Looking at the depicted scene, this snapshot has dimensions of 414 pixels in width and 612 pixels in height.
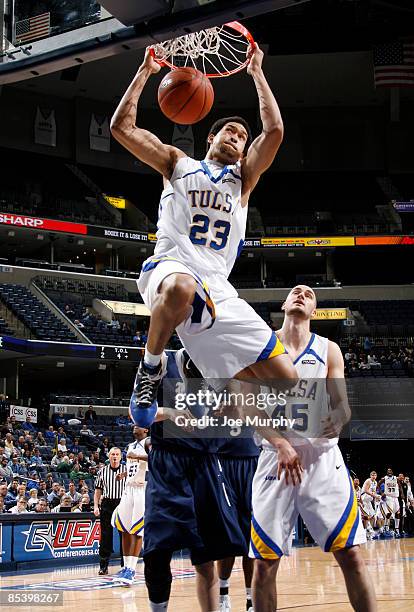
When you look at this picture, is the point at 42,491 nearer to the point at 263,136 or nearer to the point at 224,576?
the point at 224,576

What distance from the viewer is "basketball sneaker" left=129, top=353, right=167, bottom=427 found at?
4.61m

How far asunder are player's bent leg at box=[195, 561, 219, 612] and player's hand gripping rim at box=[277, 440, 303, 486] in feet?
2.28

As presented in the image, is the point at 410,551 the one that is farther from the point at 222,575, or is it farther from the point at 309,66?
the point at 309,66

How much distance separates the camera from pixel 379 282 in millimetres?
39062

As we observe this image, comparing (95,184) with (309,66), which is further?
(95,184)

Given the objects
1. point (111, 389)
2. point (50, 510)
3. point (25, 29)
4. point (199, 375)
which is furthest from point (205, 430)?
point (111, 389)

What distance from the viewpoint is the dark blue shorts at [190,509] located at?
4531 mm

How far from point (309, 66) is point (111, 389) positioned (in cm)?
1652

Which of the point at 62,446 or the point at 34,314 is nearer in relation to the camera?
the point at 62,446

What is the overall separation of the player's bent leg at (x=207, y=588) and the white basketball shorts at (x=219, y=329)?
3.77ft

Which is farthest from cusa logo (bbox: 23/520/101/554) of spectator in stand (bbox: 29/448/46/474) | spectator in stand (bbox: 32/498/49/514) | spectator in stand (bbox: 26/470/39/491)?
spectator in stand (bbox: 29/448/46/474)

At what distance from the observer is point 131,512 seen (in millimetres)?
10617

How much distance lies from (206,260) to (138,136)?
3.13 ft

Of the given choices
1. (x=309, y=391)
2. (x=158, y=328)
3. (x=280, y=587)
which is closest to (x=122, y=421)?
(x=280, y=587)
